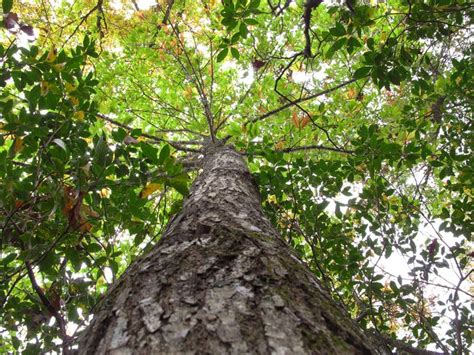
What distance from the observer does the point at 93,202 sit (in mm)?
2043

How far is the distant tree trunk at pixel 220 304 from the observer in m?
0.79

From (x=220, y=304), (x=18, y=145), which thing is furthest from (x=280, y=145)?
(x=220, y=304)

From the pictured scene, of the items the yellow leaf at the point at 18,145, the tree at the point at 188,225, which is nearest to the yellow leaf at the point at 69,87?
the tree at the point at 188,225

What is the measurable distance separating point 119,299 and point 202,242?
1.20 feet

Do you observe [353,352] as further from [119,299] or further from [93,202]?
[93,202]

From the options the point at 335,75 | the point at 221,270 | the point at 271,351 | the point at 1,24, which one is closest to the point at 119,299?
the point at 221,270

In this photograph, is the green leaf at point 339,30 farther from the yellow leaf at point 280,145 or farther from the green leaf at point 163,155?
the yellow leaf at point 280,145

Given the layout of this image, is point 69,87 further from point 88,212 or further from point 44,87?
point 88,212

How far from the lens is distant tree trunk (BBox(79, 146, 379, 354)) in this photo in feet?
2.58

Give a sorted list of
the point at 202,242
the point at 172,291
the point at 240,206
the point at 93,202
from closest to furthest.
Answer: the point at 172,291
the point at 202,242
the point at 240,206
the point at 93,202

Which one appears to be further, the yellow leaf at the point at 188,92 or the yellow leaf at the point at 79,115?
the yellow leaf at the point at 188,92

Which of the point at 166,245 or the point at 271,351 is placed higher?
the point at 166,245

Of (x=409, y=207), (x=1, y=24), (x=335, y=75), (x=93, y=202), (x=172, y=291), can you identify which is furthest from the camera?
(x=335, y=75)

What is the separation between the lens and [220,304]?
3.00 feet
